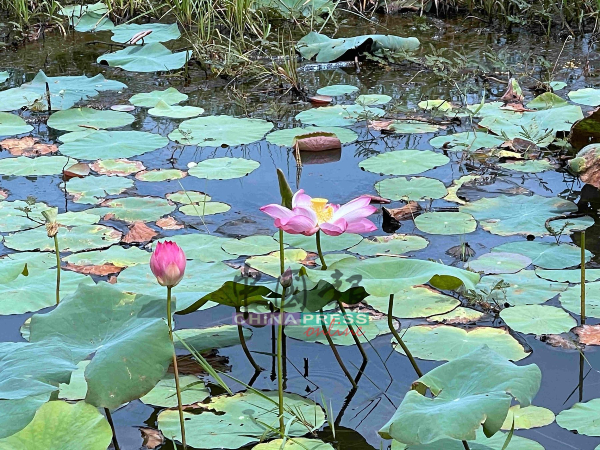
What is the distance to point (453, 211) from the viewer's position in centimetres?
261

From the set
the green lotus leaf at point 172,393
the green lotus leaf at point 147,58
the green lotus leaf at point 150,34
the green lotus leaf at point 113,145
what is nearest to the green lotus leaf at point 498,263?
the green lotus leaf at point 172,393

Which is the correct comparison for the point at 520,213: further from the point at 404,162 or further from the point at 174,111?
the point at 174,111

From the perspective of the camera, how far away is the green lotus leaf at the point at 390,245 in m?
2.31

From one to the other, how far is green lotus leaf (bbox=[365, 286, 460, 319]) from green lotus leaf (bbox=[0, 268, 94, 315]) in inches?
27.8

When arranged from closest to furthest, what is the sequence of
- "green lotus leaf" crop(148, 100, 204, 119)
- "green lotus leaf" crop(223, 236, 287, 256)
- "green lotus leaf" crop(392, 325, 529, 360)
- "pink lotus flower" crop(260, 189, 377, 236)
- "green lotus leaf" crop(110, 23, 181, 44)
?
"pink lotus flower" crop(260, 189, 377, 236) < "green lotus leaf" crop(392, 325, 529, 360) < "green lotus leaf" crop(223, 236, 287, 256) < "green lotus leaf" crop(148, 100, 204, 119) < "green lotus leaf" crop(110, 23, 181, 44)

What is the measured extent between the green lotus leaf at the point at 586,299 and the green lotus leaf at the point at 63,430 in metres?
1.16

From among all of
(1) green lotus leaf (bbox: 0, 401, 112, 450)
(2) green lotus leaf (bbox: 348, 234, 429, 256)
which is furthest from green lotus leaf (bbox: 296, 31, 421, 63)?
(1) green lotus leaf (bbox: 0, 401, 112, 450)

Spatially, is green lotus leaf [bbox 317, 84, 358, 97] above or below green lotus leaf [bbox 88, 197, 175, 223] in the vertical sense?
below

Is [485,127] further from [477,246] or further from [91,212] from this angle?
[91,212]

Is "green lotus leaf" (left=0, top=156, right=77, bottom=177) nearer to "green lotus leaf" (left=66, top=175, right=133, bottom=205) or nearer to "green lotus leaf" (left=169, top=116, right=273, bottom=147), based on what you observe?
"green lotus leaf" (left=66, top=175, right=133, bottom=205)

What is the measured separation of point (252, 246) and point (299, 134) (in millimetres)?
1070

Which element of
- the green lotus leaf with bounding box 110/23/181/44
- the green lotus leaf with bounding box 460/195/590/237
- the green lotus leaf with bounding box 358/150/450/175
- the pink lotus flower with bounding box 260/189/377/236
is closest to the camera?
the pink lotus flower with bounding box 260/189/377/236

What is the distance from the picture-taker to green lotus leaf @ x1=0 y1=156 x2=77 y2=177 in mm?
2963

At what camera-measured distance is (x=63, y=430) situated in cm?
130
